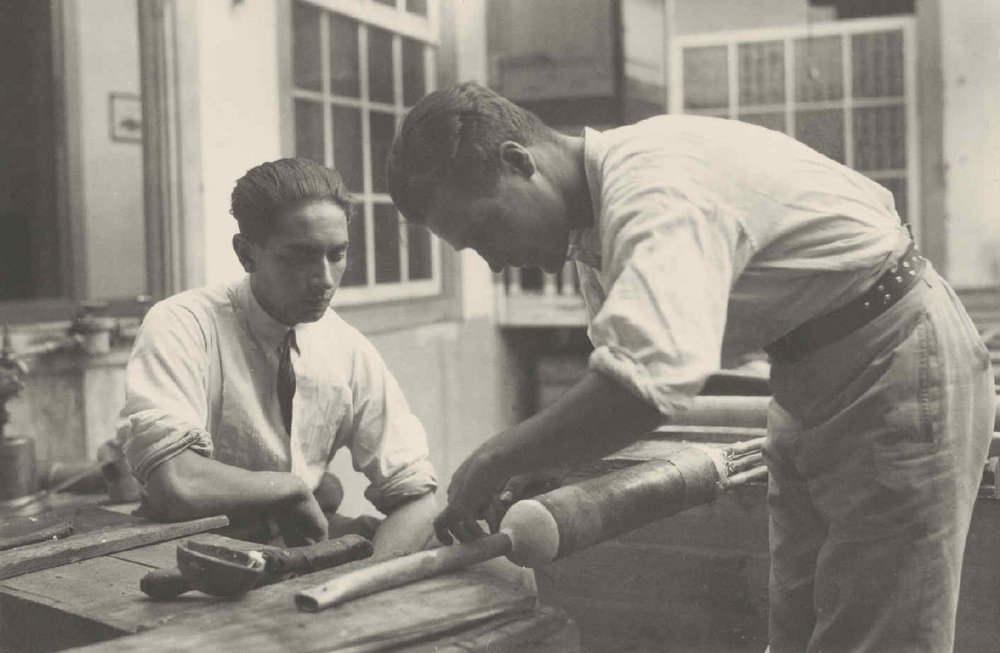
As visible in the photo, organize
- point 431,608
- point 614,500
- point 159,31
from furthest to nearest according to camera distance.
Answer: point 159,31, point 614,500, point 431,608

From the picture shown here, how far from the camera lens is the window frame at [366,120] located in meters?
4.90

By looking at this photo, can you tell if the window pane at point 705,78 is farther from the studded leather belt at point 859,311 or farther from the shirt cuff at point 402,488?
the studded leather belt at point 859,311

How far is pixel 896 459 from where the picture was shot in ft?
6.05

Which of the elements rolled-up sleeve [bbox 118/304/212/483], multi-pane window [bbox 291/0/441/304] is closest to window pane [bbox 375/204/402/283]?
multi-pane window [bbox 291/0/441/304]

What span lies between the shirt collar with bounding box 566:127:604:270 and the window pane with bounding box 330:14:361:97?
3680 mm

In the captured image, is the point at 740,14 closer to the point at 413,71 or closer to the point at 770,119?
the point at 770,119

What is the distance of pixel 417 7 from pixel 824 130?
310cm

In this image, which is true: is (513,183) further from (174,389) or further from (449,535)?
(174,389)

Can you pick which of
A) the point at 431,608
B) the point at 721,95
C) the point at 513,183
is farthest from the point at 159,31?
the point at 721,95

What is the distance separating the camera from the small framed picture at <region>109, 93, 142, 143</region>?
6.89 meters

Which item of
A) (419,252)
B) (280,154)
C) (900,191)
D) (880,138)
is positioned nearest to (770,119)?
(880,138)

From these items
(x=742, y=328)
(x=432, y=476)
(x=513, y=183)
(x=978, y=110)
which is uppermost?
(x=978, y=110)

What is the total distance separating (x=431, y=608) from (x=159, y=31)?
125 inches

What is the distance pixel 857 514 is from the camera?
1890mm
